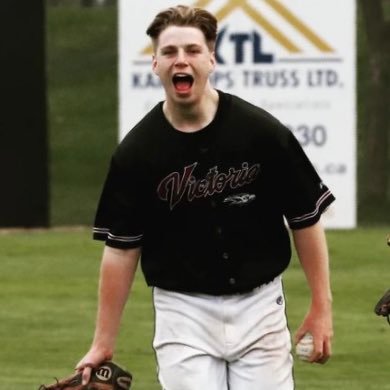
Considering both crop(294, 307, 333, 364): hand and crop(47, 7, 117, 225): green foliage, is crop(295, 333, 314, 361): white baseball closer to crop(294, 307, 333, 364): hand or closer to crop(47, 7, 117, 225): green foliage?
crop(294, 307, 333, 364): hand

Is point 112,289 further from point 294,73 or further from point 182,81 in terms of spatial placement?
point 294,73

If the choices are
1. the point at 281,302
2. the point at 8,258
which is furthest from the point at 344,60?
the point at 281,302

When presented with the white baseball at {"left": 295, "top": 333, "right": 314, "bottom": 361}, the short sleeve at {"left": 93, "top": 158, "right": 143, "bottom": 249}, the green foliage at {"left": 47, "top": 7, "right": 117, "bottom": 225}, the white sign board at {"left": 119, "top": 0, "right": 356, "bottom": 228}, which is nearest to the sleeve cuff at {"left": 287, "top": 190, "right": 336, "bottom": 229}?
the white baseball at {"left": 295, "top": 333, "right": 314, "bottom": 361}

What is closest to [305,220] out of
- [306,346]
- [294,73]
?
[306,346]

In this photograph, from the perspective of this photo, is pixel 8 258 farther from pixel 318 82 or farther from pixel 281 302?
pixel 281 302

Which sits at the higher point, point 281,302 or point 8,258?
point 281,302

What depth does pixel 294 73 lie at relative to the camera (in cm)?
1689

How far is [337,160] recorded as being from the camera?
16844mm

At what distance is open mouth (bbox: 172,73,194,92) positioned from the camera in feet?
18.3

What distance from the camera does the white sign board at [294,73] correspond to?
16.8 m

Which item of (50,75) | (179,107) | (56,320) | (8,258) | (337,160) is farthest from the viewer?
(50,75)

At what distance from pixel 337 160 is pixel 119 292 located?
1114cm

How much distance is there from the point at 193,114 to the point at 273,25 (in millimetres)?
11288

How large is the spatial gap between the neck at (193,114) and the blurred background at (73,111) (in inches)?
453
